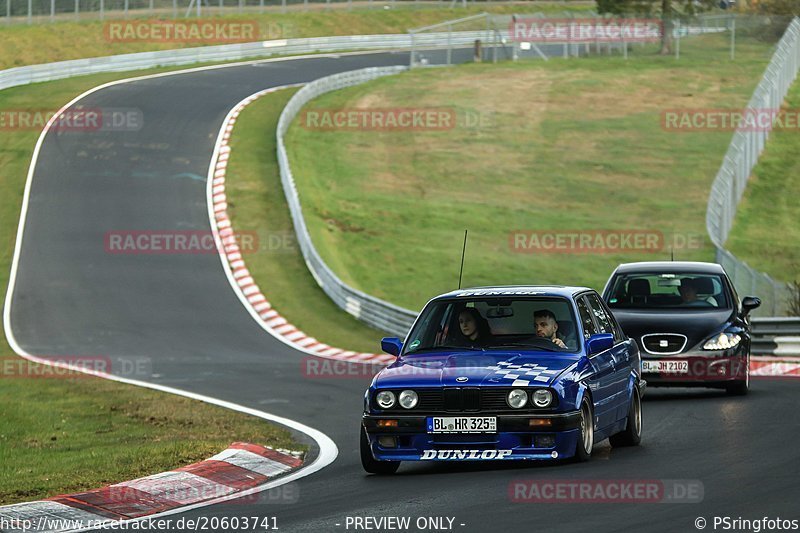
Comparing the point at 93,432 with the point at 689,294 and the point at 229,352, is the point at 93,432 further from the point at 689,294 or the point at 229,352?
the point at 229,352

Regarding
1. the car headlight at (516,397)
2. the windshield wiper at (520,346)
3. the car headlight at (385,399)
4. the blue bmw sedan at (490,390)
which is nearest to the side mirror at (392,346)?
the blue bmw sedan at (490,390)

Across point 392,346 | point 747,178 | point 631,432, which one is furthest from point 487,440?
point 747,178

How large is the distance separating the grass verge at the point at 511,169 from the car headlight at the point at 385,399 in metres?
22.2

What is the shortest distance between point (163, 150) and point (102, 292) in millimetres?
14762

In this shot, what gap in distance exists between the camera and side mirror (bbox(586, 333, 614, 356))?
37.9ft

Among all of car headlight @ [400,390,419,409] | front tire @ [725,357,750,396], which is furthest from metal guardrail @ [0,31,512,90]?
car headlight @ [400,390,419,409]

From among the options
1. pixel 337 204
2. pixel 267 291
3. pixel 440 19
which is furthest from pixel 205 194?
pixel 440 19

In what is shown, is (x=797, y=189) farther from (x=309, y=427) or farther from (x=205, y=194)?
(x=309, y=427)

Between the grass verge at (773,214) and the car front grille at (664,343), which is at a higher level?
the car front grille at (664,343)

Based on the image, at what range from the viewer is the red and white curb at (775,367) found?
2122cm

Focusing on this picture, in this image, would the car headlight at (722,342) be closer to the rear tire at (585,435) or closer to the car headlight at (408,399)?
the rear tire at (585,435)

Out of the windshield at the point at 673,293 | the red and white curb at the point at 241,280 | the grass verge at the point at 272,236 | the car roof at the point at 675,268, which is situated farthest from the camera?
the grass verge at the point at 272,236

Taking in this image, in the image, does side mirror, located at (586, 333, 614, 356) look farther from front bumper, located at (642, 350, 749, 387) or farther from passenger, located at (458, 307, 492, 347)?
front bumper, located at (642, 350, 749, 387)

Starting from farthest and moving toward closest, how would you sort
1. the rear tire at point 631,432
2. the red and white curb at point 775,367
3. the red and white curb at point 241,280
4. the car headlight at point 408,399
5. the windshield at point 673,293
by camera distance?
the red and white curb at point 241,280 → the red and white curb at point 775,367 → the windshield at point 673,293 → the rear tire at point 631,432 → the car headlight at point 408,399
